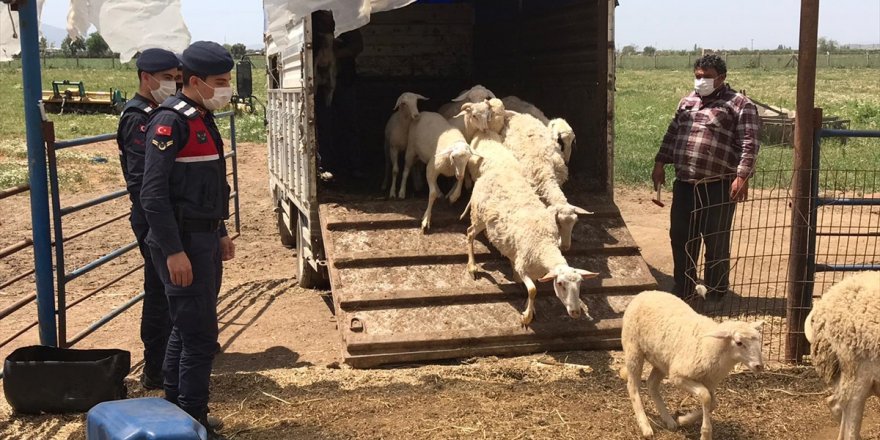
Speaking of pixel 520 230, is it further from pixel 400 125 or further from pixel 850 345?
pixel 850 345

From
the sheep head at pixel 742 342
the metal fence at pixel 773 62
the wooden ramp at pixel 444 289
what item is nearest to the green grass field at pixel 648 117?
the wooden ramp at pixel 444 289

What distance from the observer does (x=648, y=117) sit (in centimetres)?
2702

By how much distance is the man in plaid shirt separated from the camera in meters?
7.26

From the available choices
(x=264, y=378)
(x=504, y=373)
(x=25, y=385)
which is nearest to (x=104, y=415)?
(x=25, y=385)

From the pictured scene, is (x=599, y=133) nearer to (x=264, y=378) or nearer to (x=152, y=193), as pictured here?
(x=264, y=378)

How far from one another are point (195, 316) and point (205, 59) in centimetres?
138

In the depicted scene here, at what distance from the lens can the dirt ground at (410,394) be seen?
489cm

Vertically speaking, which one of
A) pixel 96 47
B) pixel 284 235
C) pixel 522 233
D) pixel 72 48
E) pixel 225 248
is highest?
pixel 96 47

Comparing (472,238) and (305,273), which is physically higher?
(472,238)

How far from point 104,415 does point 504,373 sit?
10.1 feet

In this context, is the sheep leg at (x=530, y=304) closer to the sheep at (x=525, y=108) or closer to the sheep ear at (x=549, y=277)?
the sheep ear at (x=549, y=277)

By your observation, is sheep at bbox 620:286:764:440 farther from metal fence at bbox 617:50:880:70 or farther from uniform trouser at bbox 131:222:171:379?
metal fence at bbox 617:50:880:70

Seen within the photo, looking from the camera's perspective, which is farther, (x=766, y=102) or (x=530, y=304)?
(x=766, y=102)

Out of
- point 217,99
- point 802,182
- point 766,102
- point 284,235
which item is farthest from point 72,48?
point 802,182
